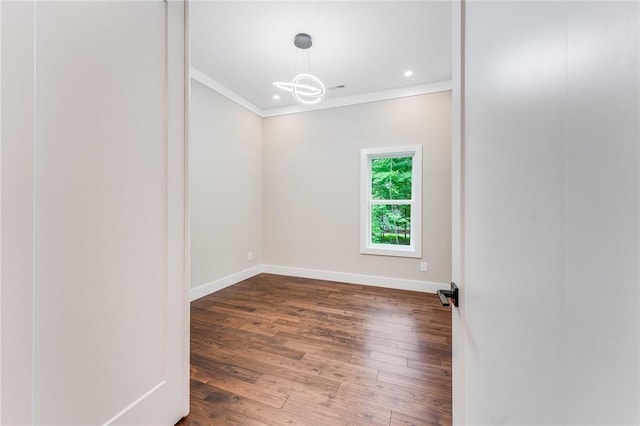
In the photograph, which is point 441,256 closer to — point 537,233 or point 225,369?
point 225,369

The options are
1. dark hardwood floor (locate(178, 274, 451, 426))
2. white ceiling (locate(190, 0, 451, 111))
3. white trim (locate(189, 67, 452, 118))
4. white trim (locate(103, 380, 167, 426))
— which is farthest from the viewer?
white trim (locate(189, 67, 452, 118))

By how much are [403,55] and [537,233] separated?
3072 millimetres

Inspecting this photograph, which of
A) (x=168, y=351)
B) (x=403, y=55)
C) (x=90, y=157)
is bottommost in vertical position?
(x=168, y=351)

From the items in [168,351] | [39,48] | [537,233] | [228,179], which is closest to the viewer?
[537,233]

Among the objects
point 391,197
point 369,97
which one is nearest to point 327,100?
point 369,97

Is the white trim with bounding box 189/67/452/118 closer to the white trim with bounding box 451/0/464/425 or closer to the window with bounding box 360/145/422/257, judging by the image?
the window with bounding box 360/145/422/257

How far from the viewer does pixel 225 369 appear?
1811mm

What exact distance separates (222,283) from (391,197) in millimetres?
2718

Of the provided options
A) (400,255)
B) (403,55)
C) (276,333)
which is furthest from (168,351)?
(403,55)

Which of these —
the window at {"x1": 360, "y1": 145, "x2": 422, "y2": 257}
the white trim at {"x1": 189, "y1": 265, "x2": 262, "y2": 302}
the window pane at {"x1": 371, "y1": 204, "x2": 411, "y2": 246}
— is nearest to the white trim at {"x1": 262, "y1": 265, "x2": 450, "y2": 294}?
the white trim at {"x1": 189, "y1": 265, "x2": 262, "y2": 302}

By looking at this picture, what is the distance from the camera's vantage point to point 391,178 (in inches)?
153

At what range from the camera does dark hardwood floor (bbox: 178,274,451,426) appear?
144 centimetres

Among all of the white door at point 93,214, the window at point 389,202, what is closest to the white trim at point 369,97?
the window at point 389,202

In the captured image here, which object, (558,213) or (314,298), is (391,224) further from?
(558,213)
